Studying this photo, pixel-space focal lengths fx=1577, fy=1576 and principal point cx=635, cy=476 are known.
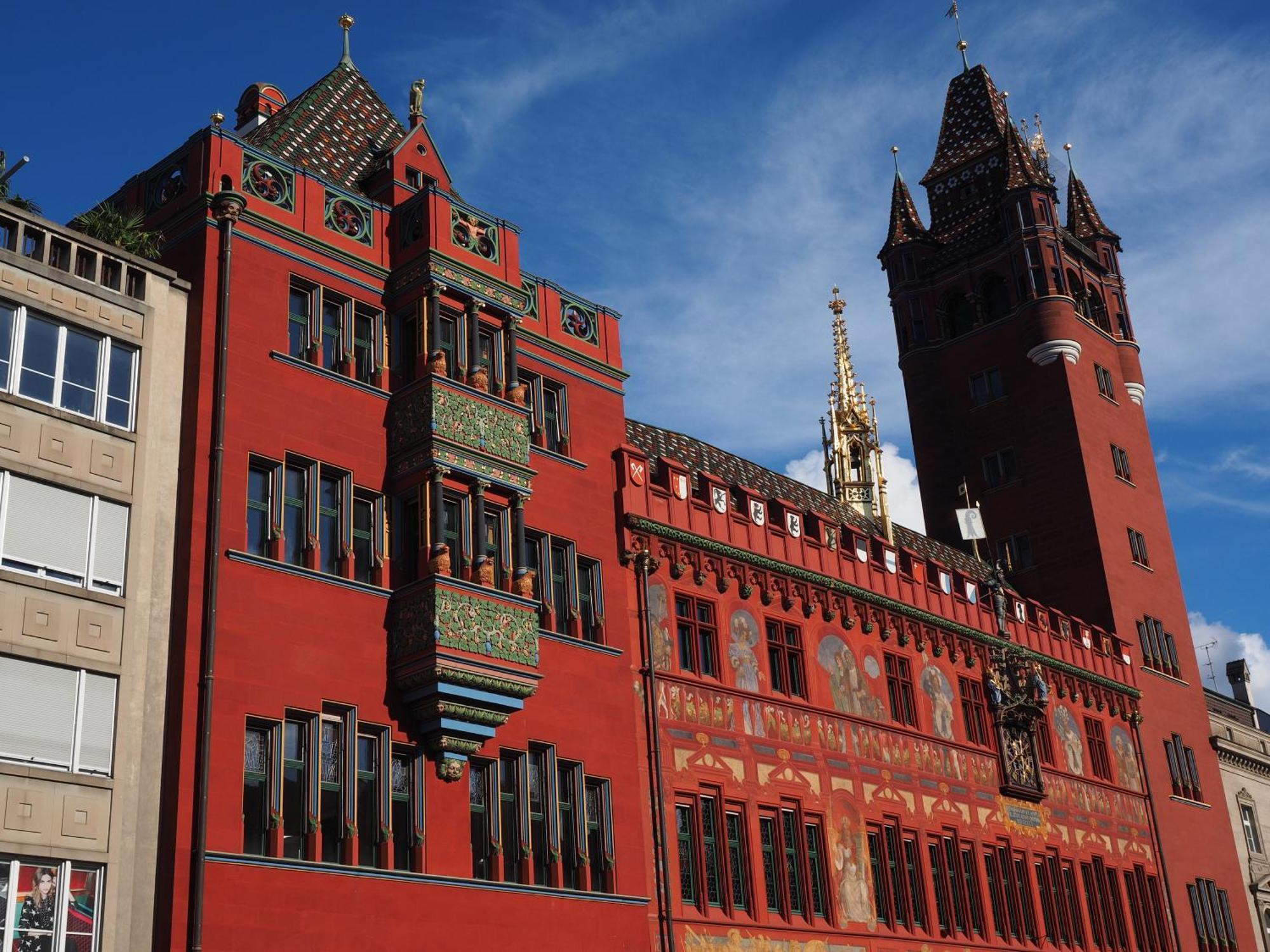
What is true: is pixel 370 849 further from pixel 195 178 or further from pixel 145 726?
pixel 195 178

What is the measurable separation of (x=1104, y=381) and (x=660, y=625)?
96.5 feet

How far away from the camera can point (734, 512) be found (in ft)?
114

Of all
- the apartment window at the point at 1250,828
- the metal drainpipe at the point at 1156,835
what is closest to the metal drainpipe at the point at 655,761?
the metal drainpipe at the point at 1156,835

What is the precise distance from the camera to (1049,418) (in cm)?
5334

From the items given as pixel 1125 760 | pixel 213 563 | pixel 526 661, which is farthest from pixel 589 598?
pixel 1125 760

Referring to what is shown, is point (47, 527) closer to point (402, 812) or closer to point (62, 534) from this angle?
point (62, 534)

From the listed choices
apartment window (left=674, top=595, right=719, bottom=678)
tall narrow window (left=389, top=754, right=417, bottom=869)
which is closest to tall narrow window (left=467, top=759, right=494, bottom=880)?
tall narrow window (left=389, top=754, right=417, bottom=869)

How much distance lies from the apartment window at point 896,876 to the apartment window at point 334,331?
15.6 m

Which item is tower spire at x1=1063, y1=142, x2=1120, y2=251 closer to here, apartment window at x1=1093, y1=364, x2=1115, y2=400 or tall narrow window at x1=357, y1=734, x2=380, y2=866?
apartment window at x1=1093, y1=364, x2=1115, y2=400

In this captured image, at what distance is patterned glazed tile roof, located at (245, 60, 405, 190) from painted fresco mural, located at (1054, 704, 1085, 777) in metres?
24.3

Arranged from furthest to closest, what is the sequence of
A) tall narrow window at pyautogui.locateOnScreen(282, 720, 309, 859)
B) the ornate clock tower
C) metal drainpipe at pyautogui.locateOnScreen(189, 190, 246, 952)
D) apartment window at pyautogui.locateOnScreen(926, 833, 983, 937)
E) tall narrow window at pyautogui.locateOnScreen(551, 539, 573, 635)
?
the ornate clock tower → apartment window at pyautogui.locateOnScreen(926, 833, 983, 937) → tall narrow window at pyautogui.locateOnScreen(551, 539, 573, 635) → tall narrow window at pyautogui.locateOnScreen(282, 720, 309, 859) → metal drainpipe at pyautogui.locateOnScreen(189, 190, 246, 952)

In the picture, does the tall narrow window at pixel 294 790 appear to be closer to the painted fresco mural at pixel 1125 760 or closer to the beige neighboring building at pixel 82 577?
the beige neighboring building at pixel 82 577

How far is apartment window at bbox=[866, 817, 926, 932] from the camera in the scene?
3450cm

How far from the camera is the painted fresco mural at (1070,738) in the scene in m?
44.0
